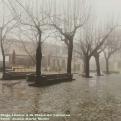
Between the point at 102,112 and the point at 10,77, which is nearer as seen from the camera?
the point at 102,112

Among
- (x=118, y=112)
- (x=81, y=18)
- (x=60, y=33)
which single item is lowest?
(x=118, y=112)

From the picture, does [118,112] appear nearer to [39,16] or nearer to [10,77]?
[39,16]

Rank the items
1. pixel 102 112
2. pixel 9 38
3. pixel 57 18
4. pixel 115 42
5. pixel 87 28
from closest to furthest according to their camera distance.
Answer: pixel 102 112
pixel 57 18
pixel 87 28
pixel 115 42
pixel 9 38

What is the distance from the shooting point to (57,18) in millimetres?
26172

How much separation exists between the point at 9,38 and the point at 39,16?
30193 millimetres

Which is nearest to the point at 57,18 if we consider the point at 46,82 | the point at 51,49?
the point at 46,82

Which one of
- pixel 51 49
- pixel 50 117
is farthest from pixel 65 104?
pixel 51 49

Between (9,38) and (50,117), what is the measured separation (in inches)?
1819

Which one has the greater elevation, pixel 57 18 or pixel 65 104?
pixel 57 18

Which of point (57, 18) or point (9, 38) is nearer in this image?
point (57, 18)

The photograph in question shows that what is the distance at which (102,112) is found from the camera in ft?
32.4

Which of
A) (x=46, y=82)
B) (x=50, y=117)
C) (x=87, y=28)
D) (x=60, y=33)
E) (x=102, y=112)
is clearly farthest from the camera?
(x=87, y=28)

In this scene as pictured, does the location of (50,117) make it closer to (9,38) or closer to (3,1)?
(3,1)

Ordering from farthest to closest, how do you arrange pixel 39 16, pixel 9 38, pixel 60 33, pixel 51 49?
1. pixel 51 49
2. pixel 9 38
3. pixel 60 33
4. pixel 39 16
